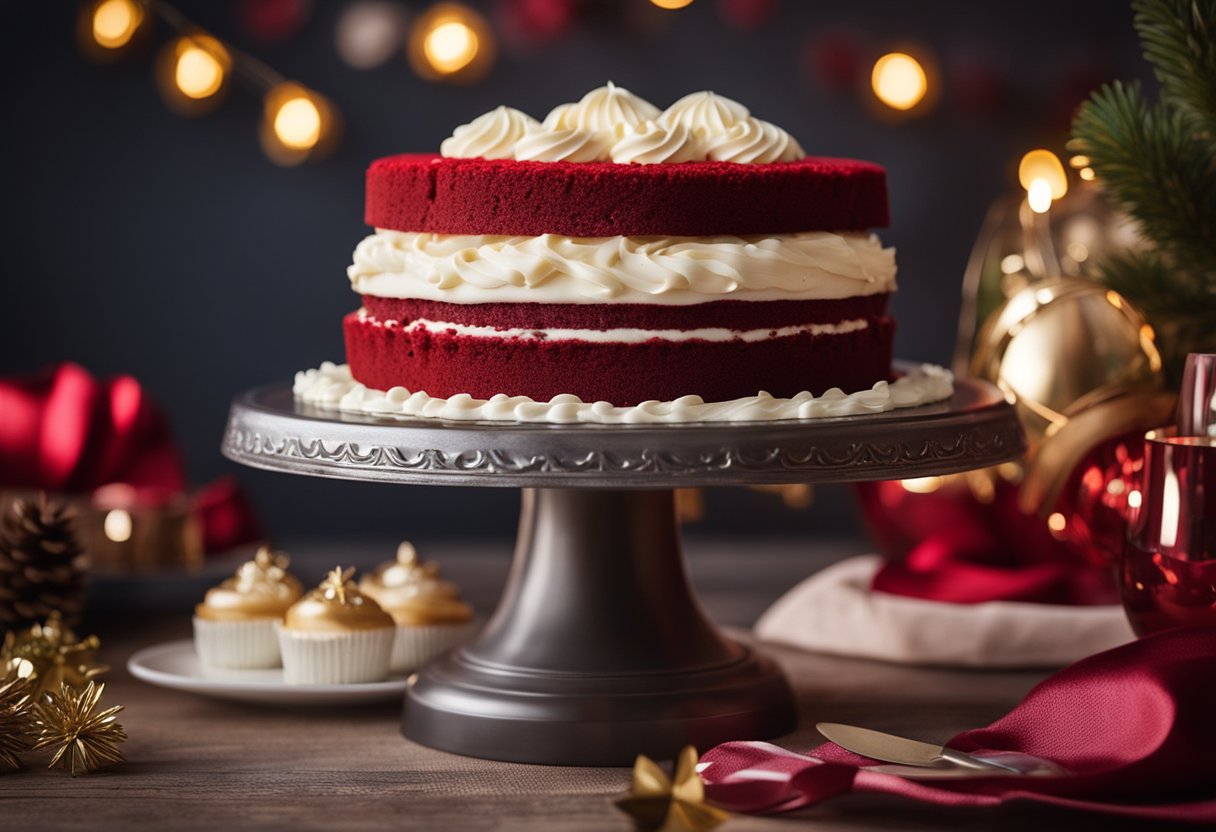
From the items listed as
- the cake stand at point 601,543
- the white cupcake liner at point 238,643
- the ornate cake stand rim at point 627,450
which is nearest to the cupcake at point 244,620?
the white cupcake liner at point 238,643

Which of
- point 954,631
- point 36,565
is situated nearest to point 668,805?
point 954,631

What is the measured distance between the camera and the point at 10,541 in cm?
166

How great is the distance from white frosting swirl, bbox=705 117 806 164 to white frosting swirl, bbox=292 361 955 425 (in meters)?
0.22

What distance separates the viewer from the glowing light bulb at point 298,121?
2574 millimetres

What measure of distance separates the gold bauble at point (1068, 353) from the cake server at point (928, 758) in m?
0.48

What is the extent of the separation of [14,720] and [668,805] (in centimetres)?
58

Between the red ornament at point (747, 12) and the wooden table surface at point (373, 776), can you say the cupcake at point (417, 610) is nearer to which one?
the wooden table surface at point (373, 776)

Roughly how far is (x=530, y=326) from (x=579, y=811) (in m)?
0.39

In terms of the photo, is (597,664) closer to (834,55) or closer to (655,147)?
(655,147)

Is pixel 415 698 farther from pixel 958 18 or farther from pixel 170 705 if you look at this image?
pixel 958 18

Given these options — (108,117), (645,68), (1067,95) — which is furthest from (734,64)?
(108,117)

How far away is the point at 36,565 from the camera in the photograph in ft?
5.51

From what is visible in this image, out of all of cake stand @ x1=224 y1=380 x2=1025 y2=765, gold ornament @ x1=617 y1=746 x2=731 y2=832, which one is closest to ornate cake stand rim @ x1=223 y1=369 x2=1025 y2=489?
cake stand @ x1=224 y1=380 x2=1025 y2=765

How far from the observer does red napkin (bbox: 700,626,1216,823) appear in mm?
1139
